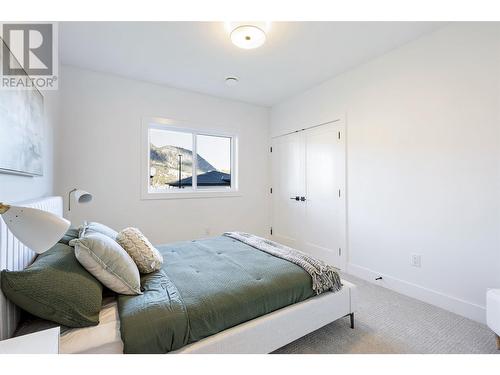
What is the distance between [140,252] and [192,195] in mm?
2048

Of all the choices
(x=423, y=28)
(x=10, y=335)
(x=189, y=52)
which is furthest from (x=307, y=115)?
(x=10, y=335)

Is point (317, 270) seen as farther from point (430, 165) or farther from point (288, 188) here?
point (288, 188)

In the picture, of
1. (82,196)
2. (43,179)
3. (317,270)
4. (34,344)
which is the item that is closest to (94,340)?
(34,344)

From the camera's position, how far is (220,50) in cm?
246

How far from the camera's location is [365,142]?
9.09 feet

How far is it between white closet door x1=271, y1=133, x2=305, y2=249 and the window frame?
2.38 feet

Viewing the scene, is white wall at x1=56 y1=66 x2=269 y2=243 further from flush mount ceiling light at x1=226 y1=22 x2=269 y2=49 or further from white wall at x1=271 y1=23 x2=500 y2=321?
white wall at x1=271 y1=23 x2=500 y2=321

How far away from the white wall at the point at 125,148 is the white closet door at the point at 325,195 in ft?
3.83

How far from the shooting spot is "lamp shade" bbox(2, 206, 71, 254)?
2.53 ft

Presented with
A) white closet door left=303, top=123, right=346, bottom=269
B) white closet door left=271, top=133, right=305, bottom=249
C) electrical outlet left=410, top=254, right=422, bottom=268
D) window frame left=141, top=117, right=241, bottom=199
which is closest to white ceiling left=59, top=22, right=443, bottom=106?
window frame left=141, top=117, right=241, bottom=199

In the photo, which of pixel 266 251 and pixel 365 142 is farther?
pixel 365 142

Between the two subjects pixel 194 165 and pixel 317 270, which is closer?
pixel 317 270
